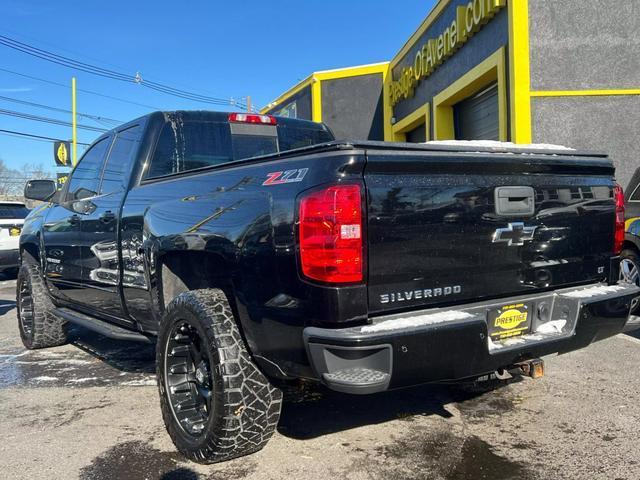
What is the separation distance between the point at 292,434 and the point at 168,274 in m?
1.26

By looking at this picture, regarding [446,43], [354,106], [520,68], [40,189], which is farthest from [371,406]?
[354,106]

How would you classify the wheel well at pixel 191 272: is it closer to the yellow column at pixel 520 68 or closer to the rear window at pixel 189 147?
the rear window at pixel 189 147

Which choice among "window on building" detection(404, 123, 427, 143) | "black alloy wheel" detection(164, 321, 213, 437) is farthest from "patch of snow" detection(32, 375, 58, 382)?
"window on building" detection(404, 123, 427, 143)

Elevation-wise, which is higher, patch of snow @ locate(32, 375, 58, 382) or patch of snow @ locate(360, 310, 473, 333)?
patch of snow @ locate(360, 310, 473, 333)

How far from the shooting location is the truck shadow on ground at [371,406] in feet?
11.9

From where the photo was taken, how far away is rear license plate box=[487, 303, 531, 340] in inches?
114

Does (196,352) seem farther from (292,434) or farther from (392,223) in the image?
(392,223)

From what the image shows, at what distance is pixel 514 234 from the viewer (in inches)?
117

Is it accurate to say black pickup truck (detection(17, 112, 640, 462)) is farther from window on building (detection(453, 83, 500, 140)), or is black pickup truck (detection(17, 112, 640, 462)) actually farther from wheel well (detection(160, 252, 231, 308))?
window on building (detection(453, 83, 500, 140))

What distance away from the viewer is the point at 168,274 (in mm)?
3605

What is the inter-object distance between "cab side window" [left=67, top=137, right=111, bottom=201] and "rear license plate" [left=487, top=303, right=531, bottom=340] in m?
3.38

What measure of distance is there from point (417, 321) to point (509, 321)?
2.28 feet

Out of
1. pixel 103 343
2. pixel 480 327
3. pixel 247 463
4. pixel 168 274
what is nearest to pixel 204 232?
pixel 168 274

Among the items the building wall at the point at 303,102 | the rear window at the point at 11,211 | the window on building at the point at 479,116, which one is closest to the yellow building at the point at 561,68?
the window on building at the point at 479,116
